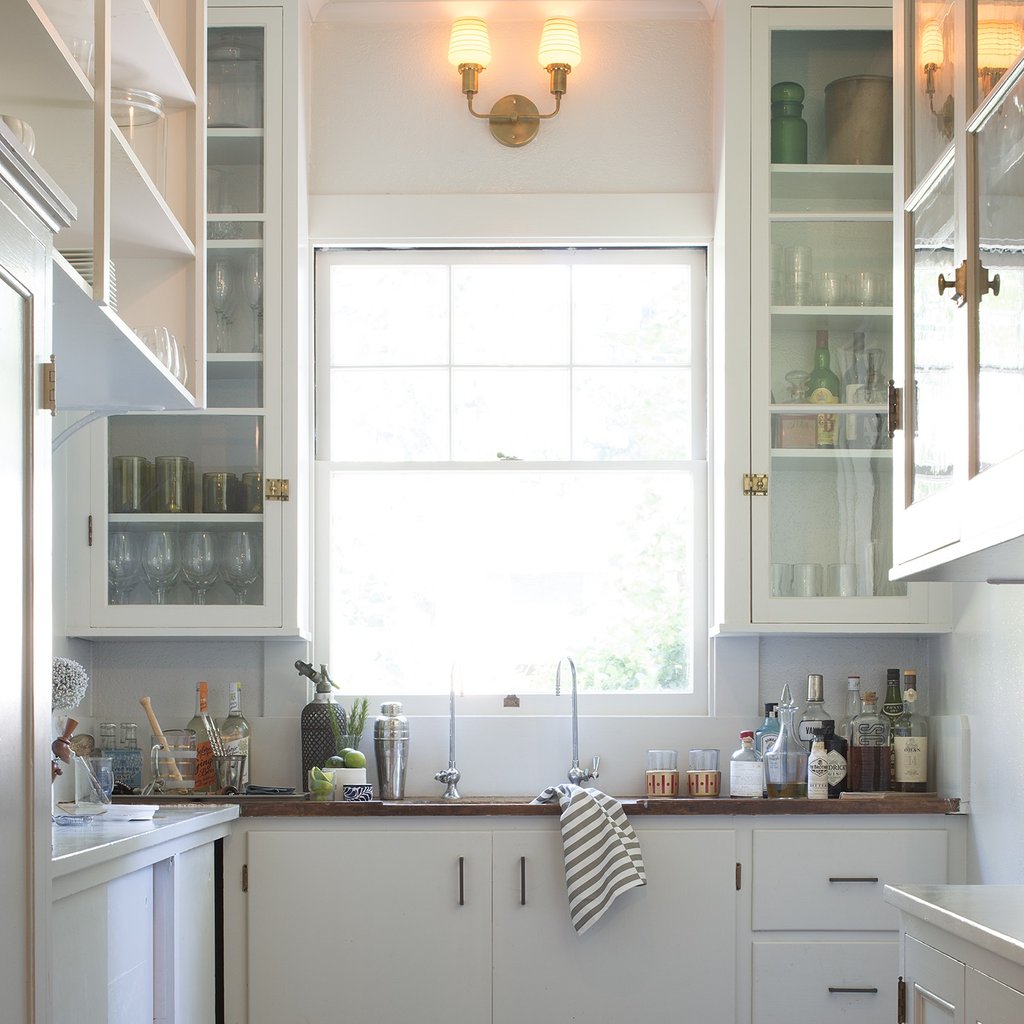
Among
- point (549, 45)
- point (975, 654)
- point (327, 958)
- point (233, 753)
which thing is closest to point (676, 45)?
point (549, 45)

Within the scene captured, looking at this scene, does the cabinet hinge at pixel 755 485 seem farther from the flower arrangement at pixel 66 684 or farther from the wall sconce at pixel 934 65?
the flower arrangement at pixel 66 684

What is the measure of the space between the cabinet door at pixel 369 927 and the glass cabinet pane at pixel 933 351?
5.62 feet

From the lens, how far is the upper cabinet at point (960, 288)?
2016 millimetres

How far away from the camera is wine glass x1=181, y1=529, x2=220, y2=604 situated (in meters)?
3.95

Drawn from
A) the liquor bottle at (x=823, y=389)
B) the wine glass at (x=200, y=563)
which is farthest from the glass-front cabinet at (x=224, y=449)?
the liquor bottle at (x=823, y=389)

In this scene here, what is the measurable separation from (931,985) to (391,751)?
75.1 inches

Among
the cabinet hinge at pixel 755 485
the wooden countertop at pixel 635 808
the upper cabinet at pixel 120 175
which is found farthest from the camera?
the cabinet hinge at pixel 755 485

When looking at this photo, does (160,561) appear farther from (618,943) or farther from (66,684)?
(618,943)

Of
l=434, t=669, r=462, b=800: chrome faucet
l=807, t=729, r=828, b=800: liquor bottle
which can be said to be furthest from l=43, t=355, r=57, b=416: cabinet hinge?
l=807, t=729, r=828, b=800: liquor bottle

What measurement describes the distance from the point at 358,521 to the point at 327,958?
4.17 feet

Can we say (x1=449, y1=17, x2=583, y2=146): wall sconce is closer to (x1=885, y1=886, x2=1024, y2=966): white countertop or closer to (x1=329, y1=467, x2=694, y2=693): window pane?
(x1=329, y1=467, x2=694, y2=693): window pane

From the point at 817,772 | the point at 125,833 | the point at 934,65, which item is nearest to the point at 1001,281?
the point at 934,65

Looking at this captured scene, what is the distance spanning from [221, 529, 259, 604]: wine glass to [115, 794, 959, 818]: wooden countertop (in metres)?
0.59

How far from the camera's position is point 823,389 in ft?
13.3
